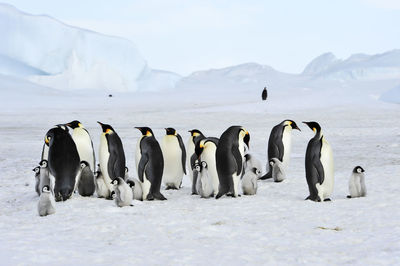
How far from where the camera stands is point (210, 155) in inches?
285

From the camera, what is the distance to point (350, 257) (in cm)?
383

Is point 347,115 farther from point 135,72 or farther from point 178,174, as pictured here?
point 135,72

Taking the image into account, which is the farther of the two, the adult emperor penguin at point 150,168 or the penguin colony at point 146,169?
the adult emperor penguin at point 150,168

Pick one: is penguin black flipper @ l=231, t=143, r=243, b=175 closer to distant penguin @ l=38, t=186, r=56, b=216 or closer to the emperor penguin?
the emperor penguin

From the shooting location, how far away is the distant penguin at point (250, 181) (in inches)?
266

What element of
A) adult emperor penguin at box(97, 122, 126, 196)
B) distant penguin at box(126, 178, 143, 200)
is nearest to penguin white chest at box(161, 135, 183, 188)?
adult emperor penguin at box(97, 122, 126, 196)

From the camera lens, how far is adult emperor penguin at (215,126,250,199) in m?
6.72

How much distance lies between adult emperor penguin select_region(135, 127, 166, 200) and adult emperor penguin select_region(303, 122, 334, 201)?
6.00 feet

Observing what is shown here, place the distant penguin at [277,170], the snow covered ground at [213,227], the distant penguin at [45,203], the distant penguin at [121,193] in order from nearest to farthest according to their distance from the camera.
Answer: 1. the snow covered ground at [213,227]
2. the distant penguin at [45,203]
3. the distant penguin at [121,193]
4. the distant penguin at [277,170]

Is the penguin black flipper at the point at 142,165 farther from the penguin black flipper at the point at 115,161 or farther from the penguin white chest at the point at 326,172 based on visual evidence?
the penguin white chest at the point at 326,172

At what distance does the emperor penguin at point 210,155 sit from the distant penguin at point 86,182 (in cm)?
142

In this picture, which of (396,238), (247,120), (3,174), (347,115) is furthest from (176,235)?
(347,115)

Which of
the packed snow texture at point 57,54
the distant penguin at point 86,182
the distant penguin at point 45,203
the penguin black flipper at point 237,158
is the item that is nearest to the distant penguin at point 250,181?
the penguin black flipper at point 237,158

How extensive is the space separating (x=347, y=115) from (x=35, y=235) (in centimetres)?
2066
